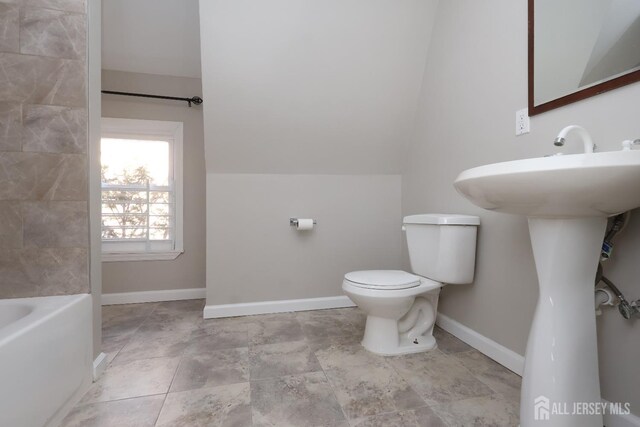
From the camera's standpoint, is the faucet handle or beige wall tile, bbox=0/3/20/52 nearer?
the faucet handle

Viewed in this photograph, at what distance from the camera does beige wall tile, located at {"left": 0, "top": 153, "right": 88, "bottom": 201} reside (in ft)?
4.03

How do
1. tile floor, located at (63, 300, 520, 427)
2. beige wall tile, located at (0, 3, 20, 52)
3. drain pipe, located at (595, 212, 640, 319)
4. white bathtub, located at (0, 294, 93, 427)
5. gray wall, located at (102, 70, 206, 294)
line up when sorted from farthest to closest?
gray wall, located at (102, 70, 206, 294), beige wall tile, located at (0, 3, 20, 52), tile floor, located at (63, 300, 520, 427), drain pipe, located at (595, 212, 640, 319), white bathtub, located at (0, 294, 93, 427)

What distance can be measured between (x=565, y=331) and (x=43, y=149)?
6.68 feet

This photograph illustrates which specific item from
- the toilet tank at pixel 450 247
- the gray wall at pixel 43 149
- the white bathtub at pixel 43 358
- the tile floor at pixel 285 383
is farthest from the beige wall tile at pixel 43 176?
the toilet tank at pixel 450 247

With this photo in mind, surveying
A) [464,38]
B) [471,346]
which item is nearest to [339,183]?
[464,38]

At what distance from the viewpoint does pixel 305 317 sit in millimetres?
2107

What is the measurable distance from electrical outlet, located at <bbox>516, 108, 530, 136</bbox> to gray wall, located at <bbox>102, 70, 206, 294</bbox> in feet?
7.50

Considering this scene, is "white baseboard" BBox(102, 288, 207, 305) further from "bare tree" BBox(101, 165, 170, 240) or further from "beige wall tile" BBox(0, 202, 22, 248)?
"beige wall tile" BBox(0, 202, 22, 248)

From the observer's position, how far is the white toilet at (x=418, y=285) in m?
1.46

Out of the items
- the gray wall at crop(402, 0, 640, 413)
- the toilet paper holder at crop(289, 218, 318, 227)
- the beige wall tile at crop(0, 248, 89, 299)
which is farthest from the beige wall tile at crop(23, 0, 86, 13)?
the gray wall at crop(402, 0, 640, 413)

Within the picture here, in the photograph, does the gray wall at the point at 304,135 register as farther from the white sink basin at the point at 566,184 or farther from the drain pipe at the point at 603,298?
the drain pipe at the point at 603,298

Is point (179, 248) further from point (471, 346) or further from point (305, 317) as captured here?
point (471, 346)

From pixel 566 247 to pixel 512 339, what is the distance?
73cm

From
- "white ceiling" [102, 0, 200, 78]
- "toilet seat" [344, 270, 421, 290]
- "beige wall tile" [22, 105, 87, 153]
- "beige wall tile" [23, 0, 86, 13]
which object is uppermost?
"white ceiling" [102, 0, 200, 78]
